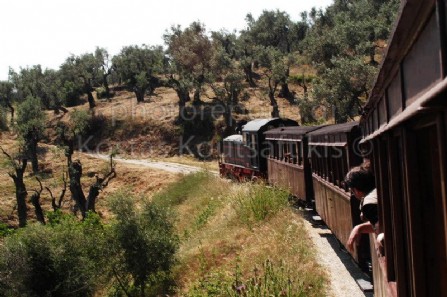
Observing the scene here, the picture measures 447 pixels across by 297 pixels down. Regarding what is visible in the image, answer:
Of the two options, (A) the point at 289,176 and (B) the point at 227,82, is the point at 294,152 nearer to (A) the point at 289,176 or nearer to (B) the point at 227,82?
(A) the point at 289,176

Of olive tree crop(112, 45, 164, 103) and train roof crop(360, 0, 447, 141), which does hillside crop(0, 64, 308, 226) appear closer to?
olive tree crop(112, 45, 164, 103)

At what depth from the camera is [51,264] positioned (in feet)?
63.7

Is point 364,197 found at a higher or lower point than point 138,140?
lower

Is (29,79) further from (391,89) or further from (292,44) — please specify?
(391,89)

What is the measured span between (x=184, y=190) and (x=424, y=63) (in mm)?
25744

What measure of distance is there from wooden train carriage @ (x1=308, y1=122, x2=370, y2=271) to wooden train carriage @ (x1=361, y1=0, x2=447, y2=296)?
480 centimetres

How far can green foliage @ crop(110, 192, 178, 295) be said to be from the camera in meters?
16.8

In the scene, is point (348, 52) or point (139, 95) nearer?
point (348, 52)

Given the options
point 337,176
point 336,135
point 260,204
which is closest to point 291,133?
point 260,204

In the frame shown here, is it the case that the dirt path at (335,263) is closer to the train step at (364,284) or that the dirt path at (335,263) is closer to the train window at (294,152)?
the train step at (364,284)

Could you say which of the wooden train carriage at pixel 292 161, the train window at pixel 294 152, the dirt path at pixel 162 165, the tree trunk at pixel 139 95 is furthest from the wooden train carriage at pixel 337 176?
the tree trunk at pixel 139 95

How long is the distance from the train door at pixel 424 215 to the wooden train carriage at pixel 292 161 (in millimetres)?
10967

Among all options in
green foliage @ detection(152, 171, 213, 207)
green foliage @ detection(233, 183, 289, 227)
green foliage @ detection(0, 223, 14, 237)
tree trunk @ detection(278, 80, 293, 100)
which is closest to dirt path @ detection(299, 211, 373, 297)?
green foliage @ detection(233, 183, 289, 227)

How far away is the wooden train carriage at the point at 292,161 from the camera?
14.3 metres
